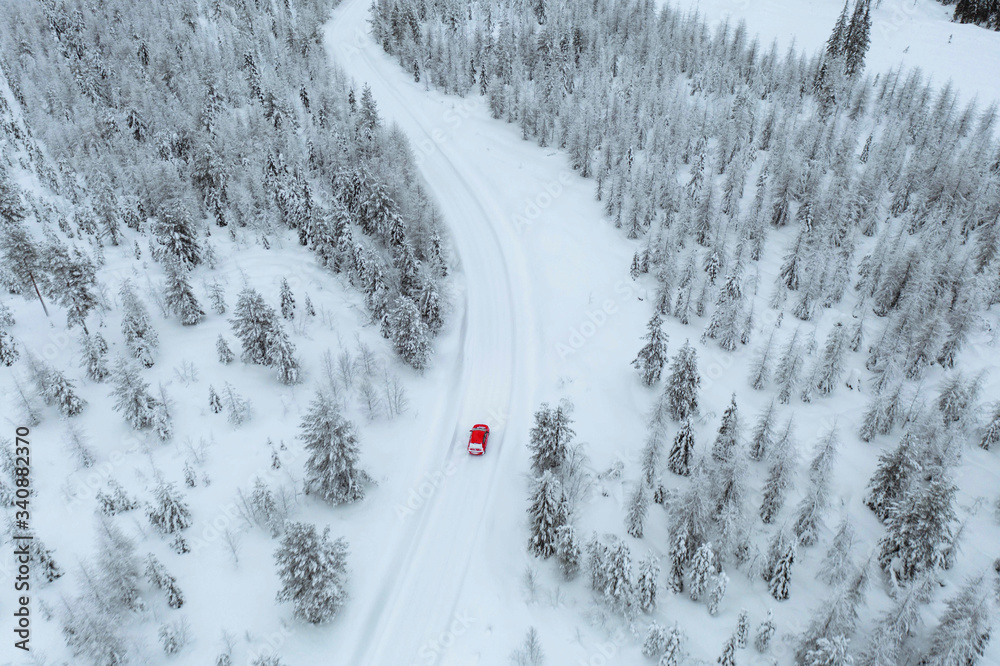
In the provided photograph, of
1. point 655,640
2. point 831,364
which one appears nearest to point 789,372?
point 831,364

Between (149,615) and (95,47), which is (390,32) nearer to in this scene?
(95,47)

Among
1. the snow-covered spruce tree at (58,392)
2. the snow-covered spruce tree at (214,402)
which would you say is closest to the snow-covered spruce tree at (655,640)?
the snow-covered spruce tree at (214,402)

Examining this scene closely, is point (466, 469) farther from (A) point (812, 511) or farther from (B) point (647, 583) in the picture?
(A) point (812, 511)

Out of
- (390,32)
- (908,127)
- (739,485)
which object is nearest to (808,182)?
(908,127)

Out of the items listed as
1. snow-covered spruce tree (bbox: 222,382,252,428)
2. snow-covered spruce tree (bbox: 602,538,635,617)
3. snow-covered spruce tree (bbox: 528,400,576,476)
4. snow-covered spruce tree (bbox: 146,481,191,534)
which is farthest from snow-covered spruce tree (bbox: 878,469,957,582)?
snow-covered spruce tree (bbox: 222,382,252,428)

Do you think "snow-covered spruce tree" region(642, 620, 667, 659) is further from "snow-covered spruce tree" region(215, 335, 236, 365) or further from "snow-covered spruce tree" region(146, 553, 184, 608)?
"snow-covered spruce tree" region(215, 335, 236, 365)

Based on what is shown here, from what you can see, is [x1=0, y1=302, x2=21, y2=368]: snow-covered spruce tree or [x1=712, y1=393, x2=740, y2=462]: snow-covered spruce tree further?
[x1=0, y1=302, x2=21, y2=368]: snow-covered spruce tree

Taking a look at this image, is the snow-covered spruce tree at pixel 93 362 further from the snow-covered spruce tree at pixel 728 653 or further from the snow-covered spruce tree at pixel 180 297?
the snow-covered spruce tree at pixel 728 653
